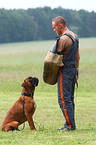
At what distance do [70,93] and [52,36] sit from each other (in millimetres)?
56060

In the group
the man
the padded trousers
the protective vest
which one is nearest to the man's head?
the man

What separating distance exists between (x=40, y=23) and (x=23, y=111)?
52.5 m

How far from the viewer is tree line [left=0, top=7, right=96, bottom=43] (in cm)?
5006

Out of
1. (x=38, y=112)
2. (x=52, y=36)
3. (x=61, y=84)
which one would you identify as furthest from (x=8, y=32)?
(x=61, y=84)

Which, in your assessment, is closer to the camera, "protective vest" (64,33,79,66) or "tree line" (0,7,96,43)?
"protective vest" (64,33,79,66)

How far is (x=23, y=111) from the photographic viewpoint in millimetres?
6383

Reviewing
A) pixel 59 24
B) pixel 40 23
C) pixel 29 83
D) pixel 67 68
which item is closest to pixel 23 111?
pixel 29 83

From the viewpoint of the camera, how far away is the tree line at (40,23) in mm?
50059

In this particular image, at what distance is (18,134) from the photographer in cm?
589

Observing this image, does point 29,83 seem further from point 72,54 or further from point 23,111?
point 72,54

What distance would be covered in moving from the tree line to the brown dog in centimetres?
4063

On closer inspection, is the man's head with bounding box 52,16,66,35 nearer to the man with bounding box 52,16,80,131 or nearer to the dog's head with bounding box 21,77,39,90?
the man with bounding box 52,16,80,131

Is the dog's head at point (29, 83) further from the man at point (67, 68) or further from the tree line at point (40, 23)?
the tree line at point (40, 23)

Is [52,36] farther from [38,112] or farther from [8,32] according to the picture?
[38,112]
